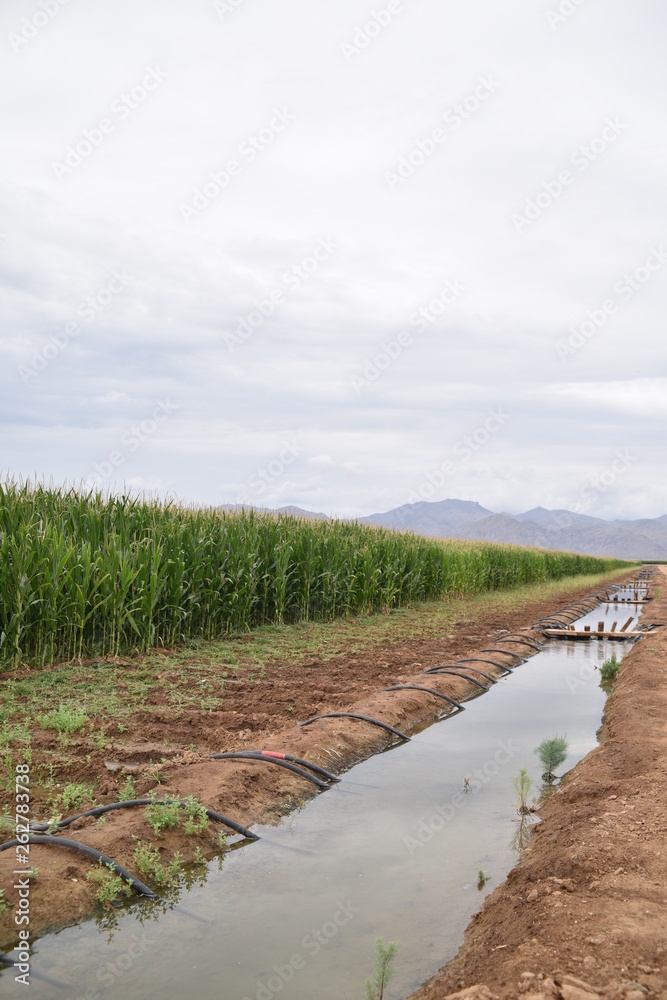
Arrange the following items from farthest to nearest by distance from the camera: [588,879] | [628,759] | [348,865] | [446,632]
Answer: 1. [446,632]
2. [628,759]
3. [348,865]
4. [588,879]

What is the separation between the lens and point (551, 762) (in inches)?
241

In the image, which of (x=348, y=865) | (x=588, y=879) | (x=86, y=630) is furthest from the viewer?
(x=86, y=630)

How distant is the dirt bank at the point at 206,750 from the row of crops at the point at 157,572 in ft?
2.37

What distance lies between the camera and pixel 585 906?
10.8 feet

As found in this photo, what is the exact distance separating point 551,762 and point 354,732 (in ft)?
5.57

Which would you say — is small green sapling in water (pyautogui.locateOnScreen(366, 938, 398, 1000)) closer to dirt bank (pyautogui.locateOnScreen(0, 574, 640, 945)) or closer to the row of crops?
dirt bank (pyautogui.locateOnScreen(0, 574, 640, 945))

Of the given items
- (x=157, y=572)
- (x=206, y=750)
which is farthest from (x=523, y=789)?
(x=157, y=572)

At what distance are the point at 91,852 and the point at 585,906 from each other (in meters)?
2.49

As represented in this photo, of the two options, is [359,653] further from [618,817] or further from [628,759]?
[618,817]

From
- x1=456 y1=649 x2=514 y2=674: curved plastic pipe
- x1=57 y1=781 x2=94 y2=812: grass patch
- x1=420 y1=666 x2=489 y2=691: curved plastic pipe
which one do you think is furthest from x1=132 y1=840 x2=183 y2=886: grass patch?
x1=456 y1=649 x2=514 y2=674: curved plastic pipe

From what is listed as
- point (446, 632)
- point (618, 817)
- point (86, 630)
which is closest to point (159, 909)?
point (618, 817)

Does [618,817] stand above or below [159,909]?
above

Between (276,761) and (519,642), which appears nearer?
(276,761)

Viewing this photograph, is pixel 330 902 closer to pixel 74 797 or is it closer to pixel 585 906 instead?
pixel 585 906
